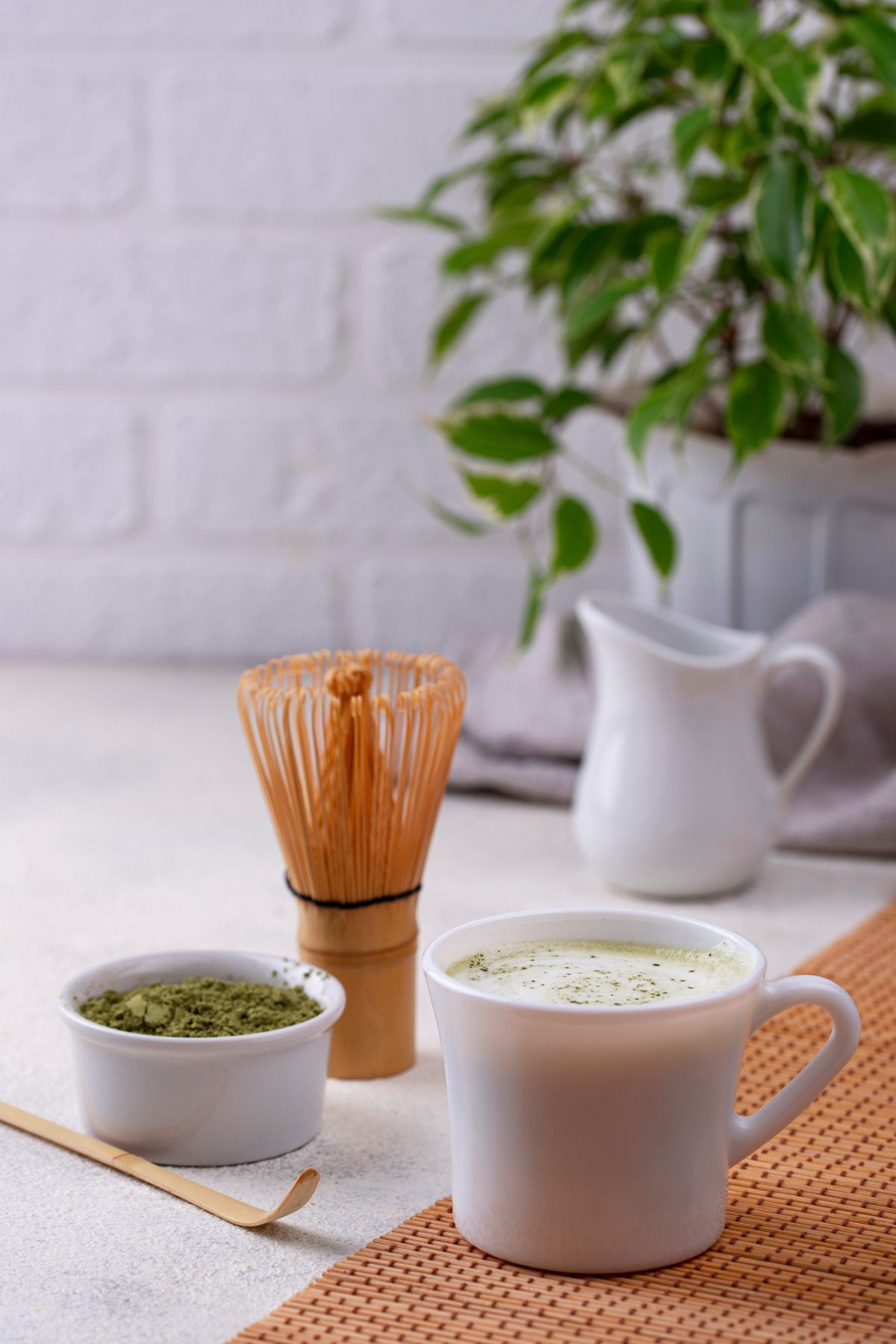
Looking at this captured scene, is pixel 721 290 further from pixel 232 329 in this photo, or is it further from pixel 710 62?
pixel 232 329

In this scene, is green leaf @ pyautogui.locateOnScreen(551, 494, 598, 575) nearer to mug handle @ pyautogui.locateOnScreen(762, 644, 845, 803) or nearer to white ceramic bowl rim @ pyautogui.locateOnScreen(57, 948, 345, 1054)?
mug handle @ pyautogui.locateOnScreen(762, 644, 845, 803)

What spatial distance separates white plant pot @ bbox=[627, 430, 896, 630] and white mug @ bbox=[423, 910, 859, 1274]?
0.55 meters

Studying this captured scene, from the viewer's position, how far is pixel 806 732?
88 centimetres

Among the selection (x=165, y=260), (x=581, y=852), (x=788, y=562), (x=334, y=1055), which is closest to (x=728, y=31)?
(x=788, y=562)

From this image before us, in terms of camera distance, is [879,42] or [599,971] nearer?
[599,971]

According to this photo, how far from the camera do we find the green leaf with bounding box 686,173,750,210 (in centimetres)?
84

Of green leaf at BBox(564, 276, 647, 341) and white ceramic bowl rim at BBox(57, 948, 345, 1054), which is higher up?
green leaf at BBox(564, 276, 647, 341)

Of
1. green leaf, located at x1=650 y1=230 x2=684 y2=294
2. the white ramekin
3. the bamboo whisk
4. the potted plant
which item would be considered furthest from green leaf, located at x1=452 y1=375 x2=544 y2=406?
the white ramekin

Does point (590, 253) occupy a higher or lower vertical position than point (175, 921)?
higher

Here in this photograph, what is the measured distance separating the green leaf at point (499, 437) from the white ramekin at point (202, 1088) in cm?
44

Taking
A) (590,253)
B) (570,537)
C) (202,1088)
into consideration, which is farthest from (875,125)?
(202,1088)

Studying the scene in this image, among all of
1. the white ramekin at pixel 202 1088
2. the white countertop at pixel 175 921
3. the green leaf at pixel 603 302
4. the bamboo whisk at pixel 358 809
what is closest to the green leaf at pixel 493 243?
the green leaf at pixel 603 302

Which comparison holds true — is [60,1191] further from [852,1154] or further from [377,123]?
[377,123]

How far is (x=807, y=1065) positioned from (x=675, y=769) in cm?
31
